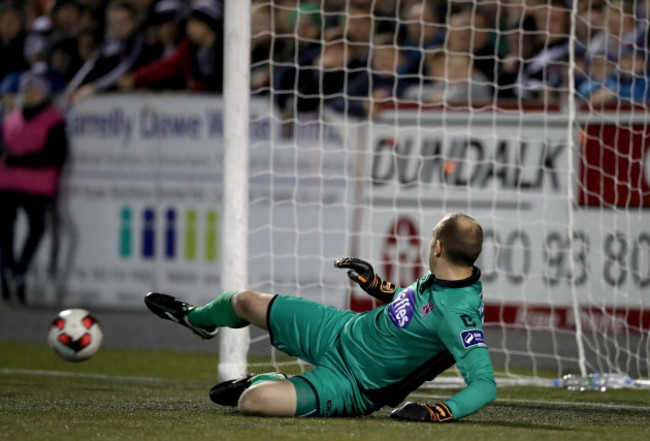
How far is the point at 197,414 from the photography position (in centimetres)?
498

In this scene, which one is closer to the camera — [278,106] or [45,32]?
[278,106]

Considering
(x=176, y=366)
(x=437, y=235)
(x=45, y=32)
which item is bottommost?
(x=176, y=366)

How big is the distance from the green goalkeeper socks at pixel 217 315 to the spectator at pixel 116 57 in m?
6.33

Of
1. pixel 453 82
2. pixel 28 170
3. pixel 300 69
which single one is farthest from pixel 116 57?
pixel 453 82

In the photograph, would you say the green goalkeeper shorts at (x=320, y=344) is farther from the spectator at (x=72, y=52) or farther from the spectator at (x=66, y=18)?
the spectator at (x=66, y=18)

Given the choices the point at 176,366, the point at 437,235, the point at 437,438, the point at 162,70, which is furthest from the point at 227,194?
the point at 162,70

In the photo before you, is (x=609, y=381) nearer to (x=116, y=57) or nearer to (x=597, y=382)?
(x=597, y=382)

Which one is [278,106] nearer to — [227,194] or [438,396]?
[227,194]

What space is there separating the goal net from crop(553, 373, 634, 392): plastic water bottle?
58.0 inches

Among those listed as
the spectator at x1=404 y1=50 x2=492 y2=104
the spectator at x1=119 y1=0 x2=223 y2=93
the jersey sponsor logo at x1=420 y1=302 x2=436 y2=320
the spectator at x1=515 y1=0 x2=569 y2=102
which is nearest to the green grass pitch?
the jersey sponsor logo at x1=420 y1=302 x2=436 y2=320

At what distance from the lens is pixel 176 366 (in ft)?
25.3

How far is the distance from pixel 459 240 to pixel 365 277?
554mm

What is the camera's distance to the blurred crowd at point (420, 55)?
870cm

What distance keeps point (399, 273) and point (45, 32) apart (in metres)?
5.59
